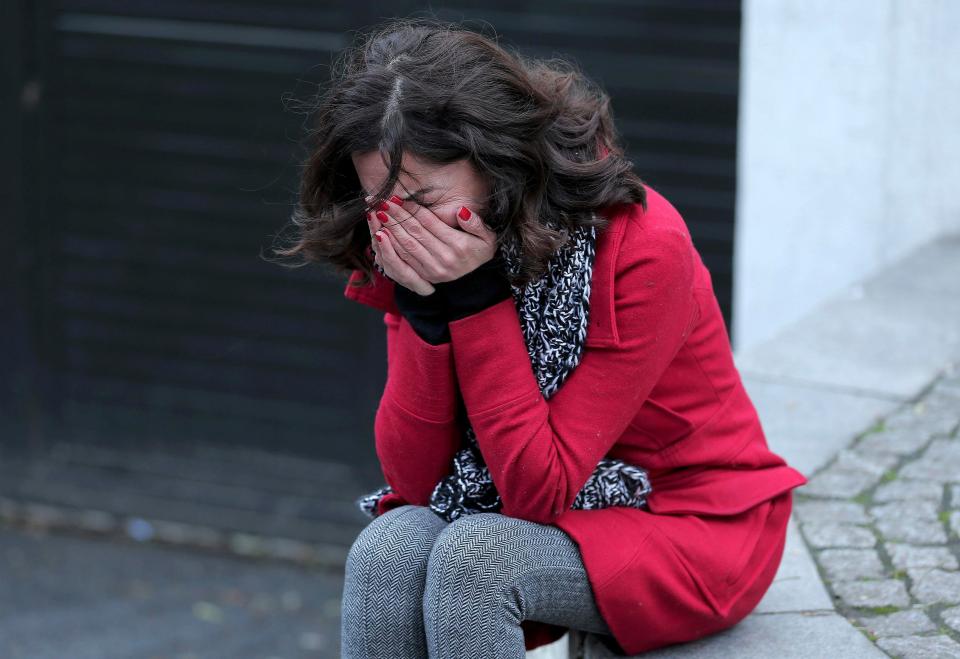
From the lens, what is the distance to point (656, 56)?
17.5 ft

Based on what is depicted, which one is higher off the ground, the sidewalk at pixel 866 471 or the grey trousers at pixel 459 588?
the grey trousers at pixel 459 588

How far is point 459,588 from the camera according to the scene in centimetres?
196

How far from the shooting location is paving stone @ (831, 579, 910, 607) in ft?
8.17

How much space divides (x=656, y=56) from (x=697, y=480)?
348 cm

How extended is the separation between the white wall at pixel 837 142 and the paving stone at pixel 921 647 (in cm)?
268

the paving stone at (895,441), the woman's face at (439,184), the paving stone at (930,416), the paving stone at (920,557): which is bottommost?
the paving stone at (930,416)

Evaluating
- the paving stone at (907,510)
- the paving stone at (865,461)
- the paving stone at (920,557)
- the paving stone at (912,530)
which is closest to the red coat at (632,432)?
the paving stone at (920,557)

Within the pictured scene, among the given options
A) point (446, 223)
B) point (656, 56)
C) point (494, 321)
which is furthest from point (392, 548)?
point (656, 56)

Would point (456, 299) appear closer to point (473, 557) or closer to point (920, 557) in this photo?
point (473, 557)

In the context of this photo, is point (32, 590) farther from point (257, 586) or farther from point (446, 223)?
point (446, 223)

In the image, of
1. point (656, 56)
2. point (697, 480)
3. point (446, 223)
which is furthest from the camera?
point (656, 56)

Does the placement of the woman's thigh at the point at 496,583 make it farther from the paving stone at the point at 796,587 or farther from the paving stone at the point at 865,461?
the paving stone at the point at 865,461

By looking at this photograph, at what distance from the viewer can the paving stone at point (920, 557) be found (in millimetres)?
2619

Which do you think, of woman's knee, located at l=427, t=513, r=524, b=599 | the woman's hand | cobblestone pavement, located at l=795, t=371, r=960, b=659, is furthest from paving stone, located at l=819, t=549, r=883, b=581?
the woman's hand
